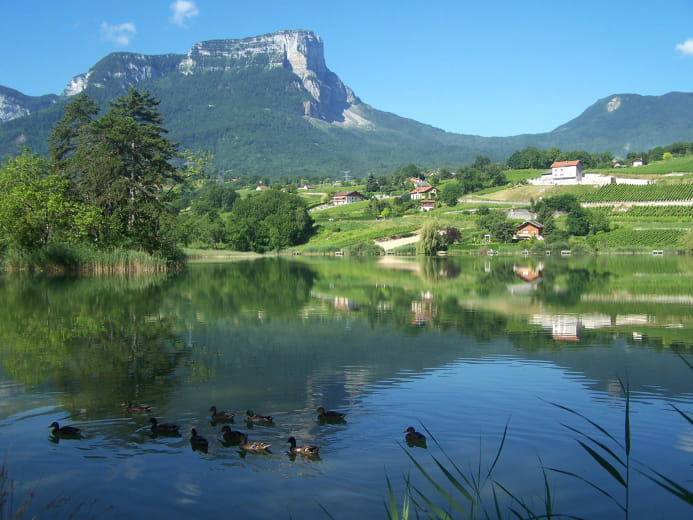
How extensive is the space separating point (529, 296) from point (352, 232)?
3058 inches

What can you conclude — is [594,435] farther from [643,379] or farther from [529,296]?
[529,296]

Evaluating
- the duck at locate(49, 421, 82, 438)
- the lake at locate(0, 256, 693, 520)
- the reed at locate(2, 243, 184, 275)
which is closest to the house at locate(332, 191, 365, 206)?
the reed at locate(2, 243, 184, 275)

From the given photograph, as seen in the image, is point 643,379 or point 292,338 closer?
point 643,379

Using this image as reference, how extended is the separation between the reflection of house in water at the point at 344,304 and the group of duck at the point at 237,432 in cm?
1516

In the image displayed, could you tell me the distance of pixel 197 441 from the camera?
30.4ft

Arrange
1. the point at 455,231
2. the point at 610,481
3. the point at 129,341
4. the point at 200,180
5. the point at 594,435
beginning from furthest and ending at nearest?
the point at 455,231 < the point at 200,180 < the point at 129,341 < the point at 594,435 < the point at 610,481

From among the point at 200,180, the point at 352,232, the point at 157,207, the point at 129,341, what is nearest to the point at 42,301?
the point at 129,341

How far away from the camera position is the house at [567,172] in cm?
13650

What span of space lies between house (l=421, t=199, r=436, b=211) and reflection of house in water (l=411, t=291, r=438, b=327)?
95935 mm

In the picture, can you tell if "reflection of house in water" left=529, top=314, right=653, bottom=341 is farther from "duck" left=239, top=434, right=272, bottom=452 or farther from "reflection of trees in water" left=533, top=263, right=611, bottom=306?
"duck" left=239, top=434, right=272, bottom=452

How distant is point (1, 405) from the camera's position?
11258mm

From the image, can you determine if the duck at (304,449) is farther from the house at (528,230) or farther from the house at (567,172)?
the house at (567,172)

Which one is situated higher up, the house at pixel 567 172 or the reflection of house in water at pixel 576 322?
the house at pixel 567 172

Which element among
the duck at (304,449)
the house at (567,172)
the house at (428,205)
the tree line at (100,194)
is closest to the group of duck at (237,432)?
Result: the duck at (304,449)
